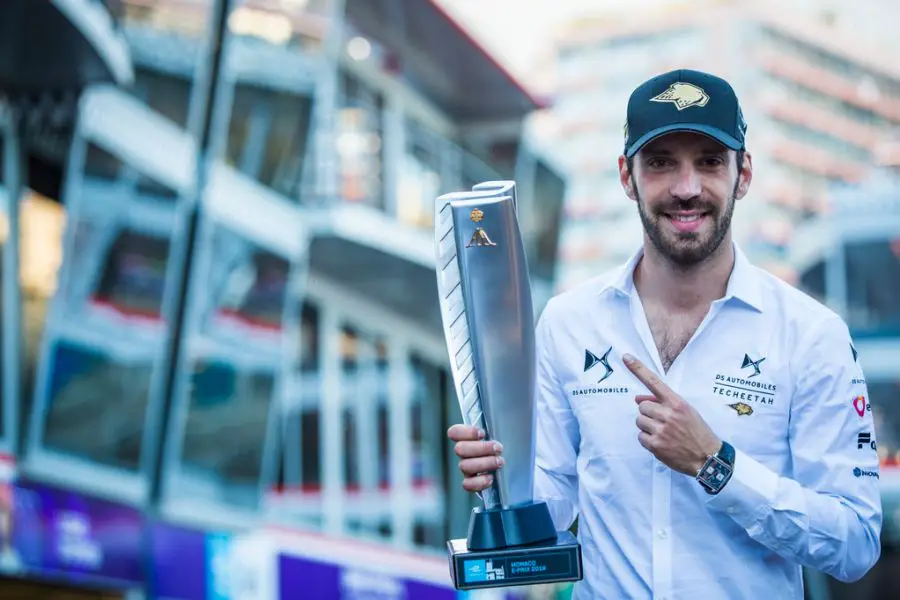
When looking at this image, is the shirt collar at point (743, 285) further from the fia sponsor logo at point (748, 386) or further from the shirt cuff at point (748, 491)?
the shirt cuff at point (748, 491)

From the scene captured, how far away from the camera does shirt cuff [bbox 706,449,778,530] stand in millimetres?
1423

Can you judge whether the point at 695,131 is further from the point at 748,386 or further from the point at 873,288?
the point at 873,288

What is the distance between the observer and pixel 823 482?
146 cm

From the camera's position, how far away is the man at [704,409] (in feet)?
4.72

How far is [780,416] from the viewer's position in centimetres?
151

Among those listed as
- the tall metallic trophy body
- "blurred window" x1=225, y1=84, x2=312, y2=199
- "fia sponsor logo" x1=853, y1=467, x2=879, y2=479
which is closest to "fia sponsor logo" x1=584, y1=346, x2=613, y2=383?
the tall metallic trophy body

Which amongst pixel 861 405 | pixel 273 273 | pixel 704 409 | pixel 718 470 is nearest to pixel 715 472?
pixel 718 470

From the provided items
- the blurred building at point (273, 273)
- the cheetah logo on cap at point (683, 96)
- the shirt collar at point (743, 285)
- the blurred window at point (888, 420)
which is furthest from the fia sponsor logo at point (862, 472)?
the blurred building at point (273, 273)

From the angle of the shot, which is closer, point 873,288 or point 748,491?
point 748,491

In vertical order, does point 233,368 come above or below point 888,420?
above

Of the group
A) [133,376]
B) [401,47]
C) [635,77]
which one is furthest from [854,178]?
[133,376]

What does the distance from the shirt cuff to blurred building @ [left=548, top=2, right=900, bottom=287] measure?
5.90 feet

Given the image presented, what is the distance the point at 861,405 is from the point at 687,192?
1.14ft

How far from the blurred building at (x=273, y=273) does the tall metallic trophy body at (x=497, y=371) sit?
201 cm
